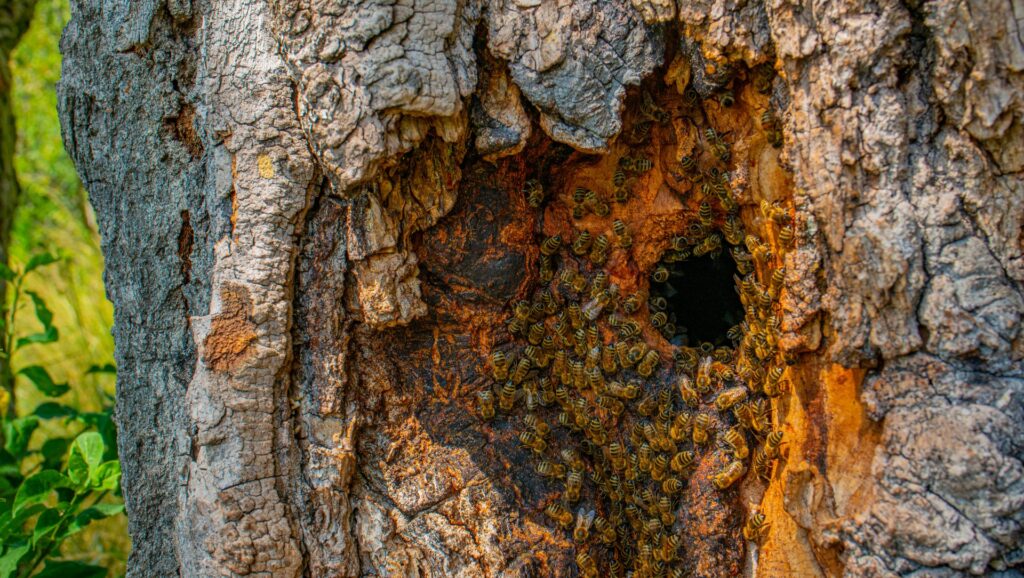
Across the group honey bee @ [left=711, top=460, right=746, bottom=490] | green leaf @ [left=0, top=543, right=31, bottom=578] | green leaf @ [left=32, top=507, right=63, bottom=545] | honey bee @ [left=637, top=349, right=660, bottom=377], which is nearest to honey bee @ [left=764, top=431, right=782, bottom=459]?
honey bee @ [left=711, top=460, right=746, bottom=490]

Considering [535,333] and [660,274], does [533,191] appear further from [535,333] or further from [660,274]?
[660,274]

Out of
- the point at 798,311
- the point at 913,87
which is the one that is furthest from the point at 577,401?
the point at 913,87

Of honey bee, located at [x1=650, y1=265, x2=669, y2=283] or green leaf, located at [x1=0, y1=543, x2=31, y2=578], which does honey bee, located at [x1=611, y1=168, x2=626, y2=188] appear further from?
green leaf, located at [x1=0, y1=543, x2=31, y2=578]

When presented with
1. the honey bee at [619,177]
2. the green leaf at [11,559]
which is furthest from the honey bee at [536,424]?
the green leaf at [11,559]

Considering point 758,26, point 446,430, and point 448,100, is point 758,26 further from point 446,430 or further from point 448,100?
point 446,430

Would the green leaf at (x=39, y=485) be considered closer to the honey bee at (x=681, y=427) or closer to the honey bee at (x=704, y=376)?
the honey bee at (x=681, y=427)

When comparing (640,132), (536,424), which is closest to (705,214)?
(640,132)
